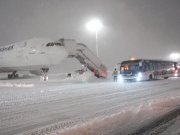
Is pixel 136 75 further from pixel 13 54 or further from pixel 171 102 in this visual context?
pixel 13 54

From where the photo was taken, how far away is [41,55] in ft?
81.1

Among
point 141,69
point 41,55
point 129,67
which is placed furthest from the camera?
point 41,55

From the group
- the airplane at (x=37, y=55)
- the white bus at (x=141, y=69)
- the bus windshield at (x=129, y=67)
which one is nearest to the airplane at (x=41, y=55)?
the airplane at (x=37, y=55)

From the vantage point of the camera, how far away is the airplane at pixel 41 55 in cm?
2461

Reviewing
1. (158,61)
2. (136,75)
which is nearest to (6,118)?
(136,75)

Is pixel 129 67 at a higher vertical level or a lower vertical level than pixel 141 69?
higher

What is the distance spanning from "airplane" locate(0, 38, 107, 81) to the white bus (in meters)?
7.39

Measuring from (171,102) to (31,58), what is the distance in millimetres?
20179

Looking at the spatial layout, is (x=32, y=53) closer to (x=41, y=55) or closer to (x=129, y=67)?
(x=41, y=55)

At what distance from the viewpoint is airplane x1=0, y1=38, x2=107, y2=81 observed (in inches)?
969

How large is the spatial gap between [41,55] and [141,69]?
1191 cm

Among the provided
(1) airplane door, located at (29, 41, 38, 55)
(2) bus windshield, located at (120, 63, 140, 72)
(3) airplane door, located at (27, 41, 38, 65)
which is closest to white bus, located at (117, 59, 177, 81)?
(2) bus windshield, located at (120, 63, 140, 72)

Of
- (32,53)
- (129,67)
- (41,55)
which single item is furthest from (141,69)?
(32,53)

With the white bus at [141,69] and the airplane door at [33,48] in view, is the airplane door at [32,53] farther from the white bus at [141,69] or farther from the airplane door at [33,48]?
the white bus at [141,69]
